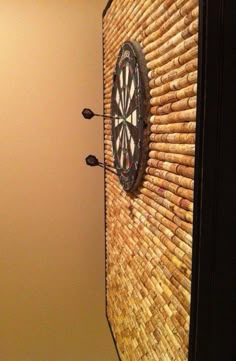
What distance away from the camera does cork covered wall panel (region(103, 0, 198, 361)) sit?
0.74 metres

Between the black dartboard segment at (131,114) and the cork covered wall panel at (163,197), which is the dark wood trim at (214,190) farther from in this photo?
the black dartboard segment at (131,114)

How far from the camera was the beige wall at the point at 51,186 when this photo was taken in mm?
1857

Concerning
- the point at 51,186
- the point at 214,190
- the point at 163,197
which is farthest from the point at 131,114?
the point at 51,186

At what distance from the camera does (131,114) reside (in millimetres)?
1154

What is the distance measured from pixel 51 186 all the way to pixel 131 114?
97 cm

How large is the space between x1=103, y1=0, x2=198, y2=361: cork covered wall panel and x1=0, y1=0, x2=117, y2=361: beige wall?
1.86 feet

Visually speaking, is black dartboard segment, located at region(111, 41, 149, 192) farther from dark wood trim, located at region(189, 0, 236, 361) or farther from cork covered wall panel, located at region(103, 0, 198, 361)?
dark wood trim, located at region(189, 0, 236, 361)

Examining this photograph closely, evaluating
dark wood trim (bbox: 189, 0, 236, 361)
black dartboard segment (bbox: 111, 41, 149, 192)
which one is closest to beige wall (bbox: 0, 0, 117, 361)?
black dartboard segment (bbox: 111, 41, 149, 192)

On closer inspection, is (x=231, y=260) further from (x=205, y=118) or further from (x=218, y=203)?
(x=205, y=118)

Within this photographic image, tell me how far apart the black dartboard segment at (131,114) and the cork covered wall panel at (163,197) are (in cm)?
3

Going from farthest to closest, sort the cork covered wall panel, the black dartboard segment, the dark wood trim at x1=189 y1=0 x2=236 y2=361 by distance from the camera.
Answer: the black dartboard segment → the cork covered wall panel → the dark wood trim at x1=189 y1=0 x2=236 y2=361

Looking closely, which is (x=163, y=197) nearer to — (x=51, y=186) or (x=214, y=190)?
(x=214, y=190)

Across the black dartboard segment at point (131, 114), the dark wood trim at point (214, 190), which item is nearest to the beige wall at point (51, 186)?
the black dartboard segment at point (131, 114)

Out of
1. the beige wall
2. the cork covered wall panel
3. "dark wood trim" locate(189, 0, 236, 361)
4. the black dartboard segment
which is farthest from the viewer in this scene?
the beige wall
